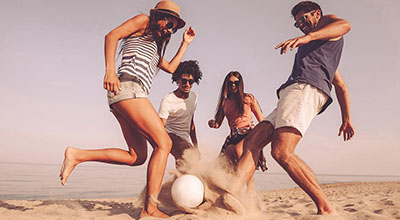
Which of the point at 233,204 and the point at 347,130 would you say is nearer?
the point at 233,204

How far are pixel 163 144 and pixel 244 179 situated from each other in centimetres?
98

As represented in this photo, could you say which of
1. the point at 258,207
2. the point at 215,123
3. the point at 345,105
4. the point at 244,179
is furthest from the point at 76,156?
the point at 345,105

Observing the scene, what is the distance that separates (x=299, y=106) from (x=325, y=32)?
2.68 ft

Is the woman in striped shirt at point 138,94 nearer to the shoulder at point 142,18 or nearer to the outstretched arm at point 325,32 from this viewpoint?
the shoulder at point 142,18

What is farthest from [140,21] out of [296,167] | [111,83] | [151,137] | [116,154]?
[296,167]

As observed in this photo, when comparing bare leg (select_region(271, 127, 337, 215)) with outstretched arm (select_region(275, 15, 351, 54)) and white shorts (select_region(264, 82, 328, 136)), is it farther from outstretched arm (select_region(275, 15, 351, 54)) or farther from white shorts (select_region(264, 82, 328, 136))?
outstretched arm (select_region(275, 15, 351, 54))

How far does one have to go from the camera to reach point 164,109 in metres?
4.54

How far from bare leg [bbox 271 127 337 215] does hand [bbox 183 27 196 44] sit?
1.78 metres

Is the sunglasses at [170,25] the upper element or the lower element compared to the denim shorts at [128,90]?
upper

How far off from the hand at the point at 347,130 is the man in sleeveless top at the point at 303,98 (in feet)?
2.86

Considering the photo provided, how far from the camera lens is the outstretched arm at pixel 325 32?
2.79 meters

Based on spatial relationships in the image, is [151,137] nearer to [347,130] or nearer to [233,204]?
[233,204]

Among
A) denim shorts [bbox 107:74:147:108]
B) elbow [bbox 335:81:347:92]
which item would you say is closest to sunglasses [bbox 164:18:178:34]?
denim shorts [bbox 107:74:147:108]

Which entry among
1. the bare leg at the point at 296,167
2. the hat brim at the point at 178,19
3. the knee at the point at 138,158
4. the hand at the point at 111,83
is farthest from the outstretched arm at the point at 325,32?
the knee at the point at 138,158
